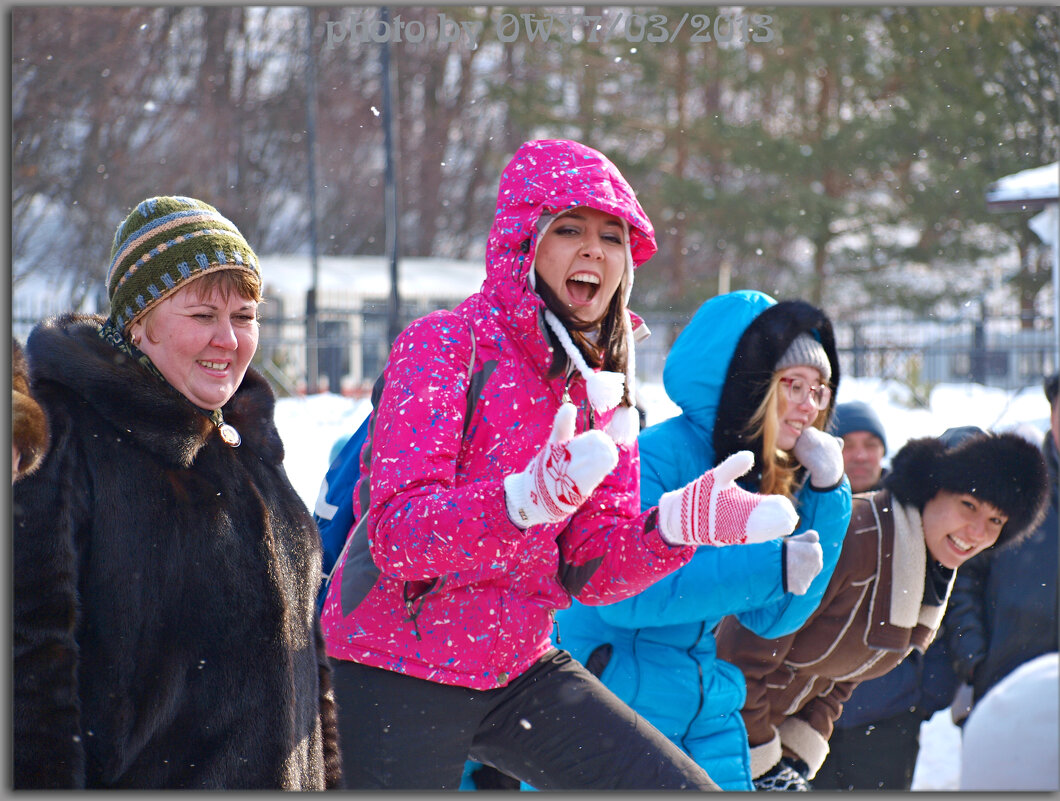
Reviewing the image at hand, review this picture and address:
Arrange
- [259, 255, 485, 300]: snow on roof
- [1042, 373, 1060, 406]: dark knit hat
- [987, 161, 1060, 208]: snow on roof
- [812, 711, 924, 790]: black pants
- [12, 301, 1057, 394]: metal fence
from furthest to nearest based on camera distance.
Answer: [259, 255, 485, 300]: snow on roof
[12, 301, 1057, 394]: metal fence
[987, 161, 1060, 208]: snow on roof
[1042, 373, 1060, 406]: dark knit hat
[812, 711, 924, 790]: black pants

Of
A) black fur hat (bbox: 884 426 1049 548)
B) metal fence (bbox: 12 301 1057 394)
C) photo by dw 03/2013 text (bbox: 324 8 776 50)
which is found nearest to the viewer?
black fur hat (bbox: 884 426 1049 548)

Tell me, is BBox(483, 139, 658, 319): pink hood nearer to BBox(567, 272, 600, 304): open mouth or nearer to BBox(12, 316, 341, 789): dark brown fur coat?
BBox(567, 272, 600, 304): open mouth

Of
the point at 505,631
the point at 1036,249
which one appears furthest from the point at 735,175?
the point at 505,631

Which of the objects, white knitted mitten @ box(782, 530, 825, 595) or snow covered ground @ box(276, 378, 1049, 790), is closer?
white knitted mitten @ box(782, 530, 825, 595)

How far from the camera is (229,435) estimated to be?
1799 mm

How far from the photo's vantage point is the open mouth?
2082 millimetres

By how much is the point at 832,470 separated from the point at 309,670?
1398 millimetres

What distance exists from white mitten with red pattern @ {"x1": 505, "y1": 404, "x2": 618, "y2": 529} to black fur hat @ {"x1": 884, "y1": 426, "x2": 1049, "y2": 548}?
5.13 feet

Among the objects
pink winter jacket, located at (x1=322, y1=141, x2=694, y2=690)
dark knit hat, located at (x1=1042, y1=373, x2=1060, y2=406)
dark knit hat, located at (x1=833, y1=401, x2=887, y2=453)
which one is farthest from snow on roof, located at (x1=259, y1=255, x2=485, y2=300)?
pink winter jacket, located at (x1=322, y1=141, x2=694, y2=690)

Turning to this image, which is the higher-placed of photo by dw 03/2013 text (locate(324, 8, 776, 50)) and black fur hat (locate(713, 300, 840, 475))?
photo by dw 03/2013 text (locate(324, 8, 776, 50))

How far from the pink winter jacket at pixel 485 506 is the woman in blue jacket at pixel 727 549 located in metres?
0.32

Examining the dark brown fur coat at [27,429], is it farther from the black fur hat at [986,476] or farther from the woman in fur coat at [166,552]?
the black fur hat at [986,476]

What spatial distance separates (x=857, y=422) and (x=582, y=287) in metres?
2.03

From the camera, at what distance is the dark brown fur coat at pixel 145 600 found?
4.83 feet
